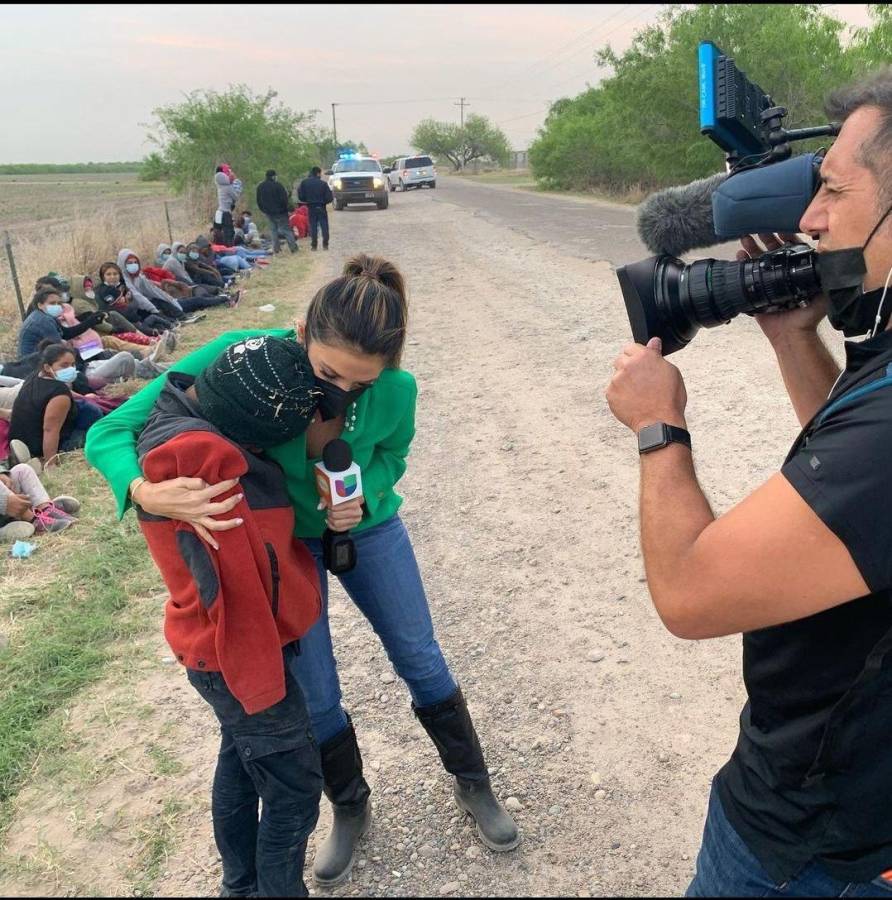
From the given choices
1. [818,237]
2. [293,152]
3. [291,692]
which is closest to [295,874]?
[291,692]

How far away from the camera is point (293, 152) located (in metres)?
28.7

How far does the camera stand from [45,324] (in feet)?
26.5

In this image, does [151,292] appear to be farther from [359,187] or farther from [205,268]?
[359,187]

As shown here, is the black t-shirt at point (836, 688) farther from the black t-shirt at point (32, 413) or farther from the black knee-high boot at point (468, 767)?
the black t-shirt at point (32, 413)

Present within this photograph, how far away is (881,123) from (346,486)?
1.40m

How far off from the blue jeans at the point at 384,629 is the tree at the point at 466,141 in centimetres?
9197

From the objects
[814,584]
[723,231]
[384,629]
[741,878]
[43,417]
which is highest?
[723,231]

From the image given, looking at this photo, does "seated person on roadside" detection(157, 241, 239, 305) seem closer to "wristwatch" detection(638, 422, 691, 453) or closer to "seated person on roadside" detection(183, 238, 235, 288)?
"seated person on roadside" detection(183, 238, 235, 288)

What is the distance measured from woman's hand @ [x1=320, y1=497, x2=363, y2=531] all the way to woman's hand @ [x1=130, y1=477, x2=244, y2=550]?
363 mm

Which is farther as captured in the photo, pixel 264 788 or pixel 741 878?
pixel 264 788

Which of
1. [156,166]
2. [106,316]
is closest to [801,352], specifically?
[106,316]

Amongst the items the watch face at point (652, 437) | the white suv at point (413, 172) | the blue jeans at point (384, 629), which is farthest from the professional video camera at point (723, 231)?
the white suv at point (413, 172)

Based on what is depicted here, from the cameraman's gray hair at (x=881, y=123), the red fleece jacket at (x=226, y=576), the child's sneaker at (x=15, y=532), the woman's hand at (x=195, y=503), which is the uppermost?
the cameraman's gray hair at (x=881, y=123)

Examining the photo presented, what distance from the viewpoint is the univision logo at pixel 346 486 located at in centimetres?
204
